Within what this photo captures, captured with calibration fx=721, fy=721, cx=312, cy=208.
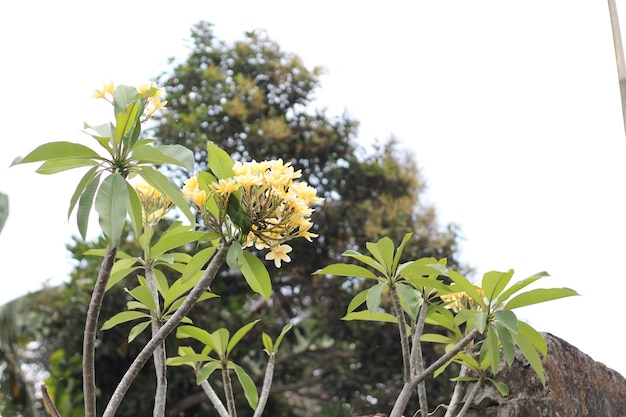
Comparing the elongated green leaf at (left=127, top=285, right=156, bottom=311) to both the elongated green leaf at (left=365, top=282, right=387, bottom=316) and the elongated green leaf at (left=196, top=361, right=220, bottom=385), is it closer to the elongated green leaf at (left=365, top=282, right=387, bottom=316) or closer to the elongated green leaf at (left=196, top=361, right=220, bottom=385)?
the elongated green leaf at (left=196, top=361, right=220, bottom=385)

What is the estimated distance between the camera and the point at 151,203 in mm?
1557

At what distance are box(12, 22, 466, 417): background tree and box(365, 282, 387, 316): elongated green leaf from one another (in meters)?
4.01

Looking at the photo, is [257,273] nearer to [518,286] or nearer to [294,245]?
[518,286]

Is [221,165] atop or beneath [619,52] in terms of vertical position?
beneath

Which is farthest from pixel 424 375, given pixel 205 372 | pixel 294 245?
pixel 294 245

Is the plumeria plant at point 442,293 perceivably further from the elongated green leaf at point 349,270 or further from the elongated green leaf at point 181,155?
the elongated green leaf at point 181,155

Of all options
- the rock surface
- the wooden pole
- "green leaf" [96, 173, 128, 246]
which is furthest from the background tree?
"green leaf" [96, 173, 128, 246]

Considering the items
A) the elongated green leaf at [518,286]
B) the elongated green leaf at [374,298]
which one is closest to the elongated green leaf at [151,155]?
the elongated green leaf at [374,298]

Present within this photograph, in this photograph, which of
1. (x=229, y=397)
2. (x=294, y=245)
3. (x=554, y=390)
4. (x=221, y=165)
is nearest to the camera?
(x=221, y=165)

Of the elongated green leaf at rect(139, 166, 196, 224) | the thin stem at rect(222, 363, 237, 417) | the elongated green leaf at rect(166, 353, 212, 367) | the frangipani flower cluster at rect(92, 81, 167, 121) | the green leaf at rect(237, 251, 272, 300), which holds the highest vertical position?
the frangipani flower cluster at rect(92, 81, 167, 121)

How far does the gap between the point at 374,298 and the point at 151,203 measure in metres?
0.53

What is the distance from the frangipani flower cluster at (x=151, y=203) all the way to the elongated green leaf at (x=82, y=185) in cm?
31

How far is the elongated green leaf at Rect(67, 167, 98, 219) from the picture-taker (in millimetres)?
1208

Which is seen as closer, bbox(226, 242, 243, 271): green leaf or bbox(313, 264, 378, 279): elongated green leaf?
bbox(226, 242, 243, 271): green leaf
